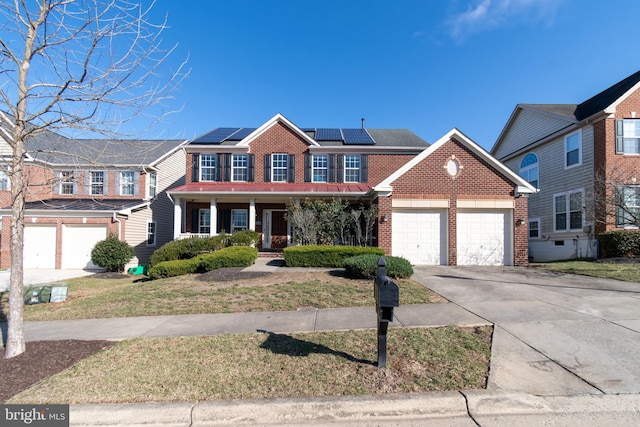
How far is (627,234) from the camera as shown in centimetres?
1305

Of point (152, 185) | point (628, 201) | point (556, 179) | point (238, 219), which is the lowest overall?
point (238, 219)

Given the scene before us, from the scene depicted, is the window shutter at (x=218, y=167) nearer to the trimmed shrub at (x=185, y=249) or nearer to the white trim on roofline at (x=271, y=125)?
the white trim on roofline at (x=271, y=125)

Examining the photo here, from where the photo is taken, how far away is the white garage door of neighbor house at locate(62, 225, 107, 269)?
53.2 feet

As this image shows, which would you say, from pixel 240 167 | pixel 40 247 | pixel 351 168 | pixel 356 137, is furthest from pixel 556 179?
pixel 40 247

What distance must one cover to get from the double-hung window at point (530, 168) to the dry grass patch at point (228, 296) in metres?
14.9

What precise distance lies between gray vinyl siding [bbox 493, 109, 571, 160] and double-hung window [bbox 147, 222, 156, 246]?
23.8m

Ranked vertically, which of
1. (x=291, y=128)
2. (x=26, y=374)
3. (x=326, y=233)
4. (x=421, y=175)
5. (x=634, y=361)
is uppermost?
(x=291, y=128)

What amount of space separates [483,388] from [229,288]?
692cm

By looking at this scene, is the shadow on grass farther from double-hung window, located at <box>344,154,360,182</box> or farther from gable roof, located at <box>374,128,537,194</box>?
double-hung window, located at <box>344,154,360,182</box>

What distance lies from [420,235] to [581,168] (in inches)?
370

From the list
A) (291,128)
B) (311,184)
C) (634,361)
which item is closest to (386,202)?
(311,184)

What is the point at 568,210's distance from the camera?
15969mm

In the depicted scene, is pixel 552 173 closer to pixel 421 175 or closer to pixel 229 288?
pixel 421 175

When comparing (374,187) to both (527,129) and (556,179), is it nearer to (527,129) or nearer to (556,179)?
(556,179)
